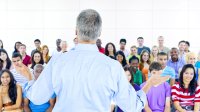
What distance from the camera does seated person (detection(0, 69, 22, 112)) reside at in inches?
196

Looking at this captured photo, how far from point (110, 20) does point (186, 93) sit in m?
5.06

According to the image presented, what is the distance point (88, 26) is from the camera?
1669mm

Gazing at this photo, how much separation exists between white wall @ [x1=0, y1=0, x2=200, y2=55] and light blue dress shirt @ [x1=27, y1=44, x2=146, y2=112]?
318 inches

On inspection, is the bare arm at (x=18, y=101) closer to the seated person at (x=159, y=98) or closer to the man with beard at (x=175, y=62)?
the seated person at (x=159, y=98)

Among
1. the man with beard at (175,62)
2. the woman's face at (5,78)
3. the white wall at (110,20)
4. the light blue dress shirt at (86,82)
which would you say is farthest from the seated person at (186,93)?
the white wall at (110,20)

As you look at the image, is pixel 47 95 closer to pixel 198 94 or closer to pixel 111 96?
pixel 111 96

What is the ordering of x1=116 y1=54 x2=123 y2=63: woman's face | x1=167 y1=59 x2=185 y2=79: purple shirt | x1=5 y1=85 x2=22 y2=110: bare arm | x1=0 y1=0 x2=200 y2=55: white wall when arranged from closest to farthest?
x1=5 y1=85 x2=22 y2=110: bare arm < x1=167 y1=59 x2=185 y2=79: purple shirt < x1=116 y1=54 x2=123 y2=63: woman's face < x1=0 y1=0 x2=200 y2=55: white wall

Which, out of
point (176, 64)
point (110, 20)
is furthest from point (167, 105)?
point (110, 20)

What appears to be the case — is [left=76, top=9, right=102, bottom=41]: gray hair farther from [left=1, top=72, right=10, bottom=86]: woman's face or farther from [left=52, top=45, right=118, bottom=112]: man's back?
[left=1, top=72, right=10, bottom=86]: woman's face

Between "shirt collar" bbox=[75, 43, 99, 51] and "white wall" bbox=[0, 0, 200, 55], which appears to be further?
"white wall" bbox=[0, 0, 200, 55]

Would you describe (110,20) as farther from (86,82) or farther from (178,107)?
(86,82)

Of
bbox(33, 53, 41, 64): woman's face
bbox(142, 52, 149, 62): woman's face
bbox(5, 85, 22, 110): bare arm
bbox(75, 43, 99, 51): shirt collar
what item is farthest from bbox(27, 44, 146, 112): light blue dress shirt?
bbox(142, 52, 149, 62): woman's face

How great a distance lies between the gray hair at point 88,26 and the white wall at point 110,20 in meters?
8.05

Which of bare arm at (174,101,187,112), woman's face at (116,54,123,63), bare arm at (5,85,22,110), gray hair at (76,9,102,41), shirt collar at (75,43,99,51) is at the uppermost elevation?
gray hair at (76,9,102,41)
